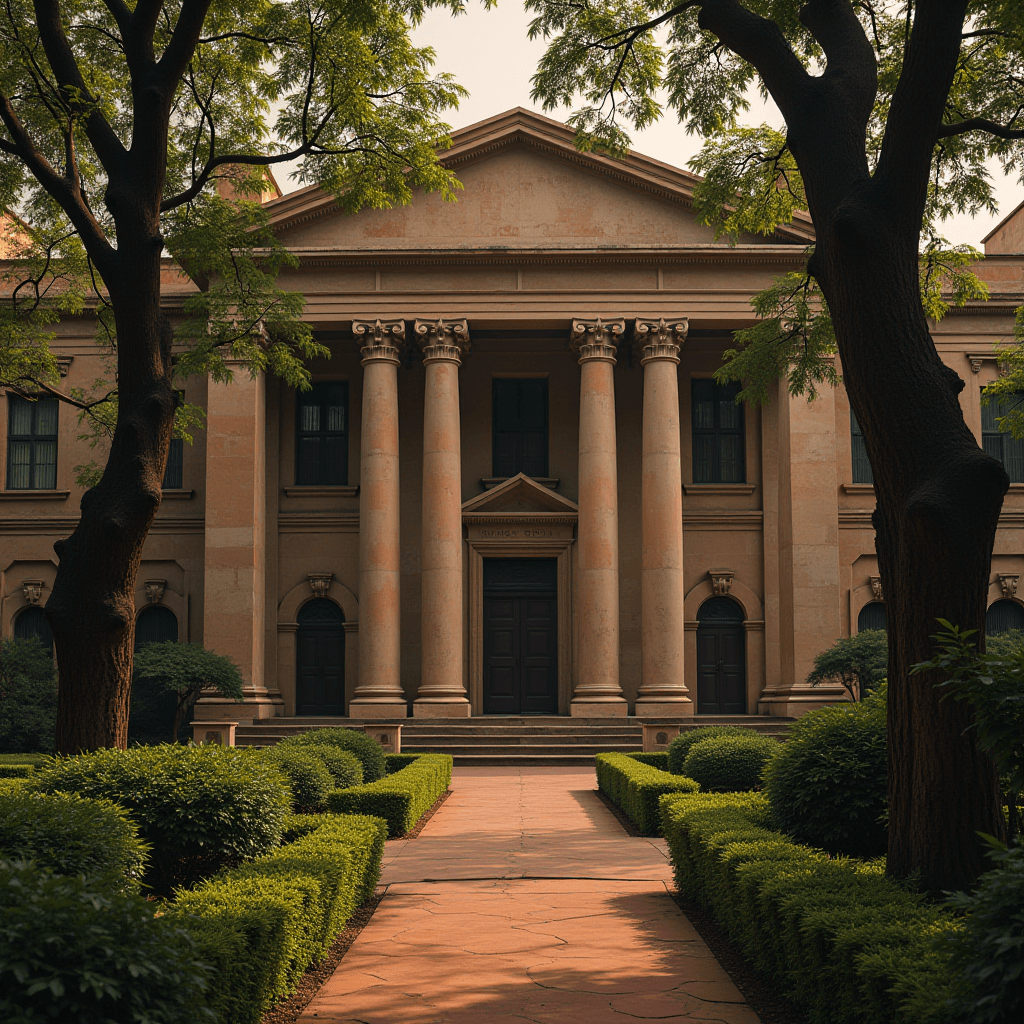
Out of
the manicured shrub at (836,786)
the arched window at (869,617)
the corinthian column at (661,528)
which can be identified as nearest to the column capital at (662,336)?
the corinthian column at (661,528)

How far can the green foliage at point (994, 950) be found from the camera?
12.5 ft

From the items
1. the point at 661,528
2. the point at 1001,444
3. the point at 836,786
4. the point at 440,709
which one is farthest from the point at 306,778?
the point at 1001,444

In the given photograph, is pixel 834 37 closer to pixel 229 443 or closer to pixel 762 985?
pixel 762 985

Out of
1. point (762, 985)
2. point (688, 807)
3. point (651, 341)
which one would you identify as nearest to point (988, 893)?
point (762, 985)

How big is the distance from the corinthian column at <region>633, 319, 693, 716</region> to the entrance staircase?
1194 mm

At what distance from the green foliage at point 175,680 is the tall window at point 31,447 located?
25.6 ft

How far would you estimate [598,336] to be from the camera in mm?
28609

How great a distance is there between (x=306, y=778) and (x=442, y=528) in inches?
594

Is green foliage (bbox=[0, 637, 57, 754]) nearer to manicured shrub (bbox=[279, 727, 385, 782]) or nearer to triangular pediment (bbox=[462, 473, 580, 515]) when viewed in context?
manicured shrub (bbox=[279, 727, 385, 782])

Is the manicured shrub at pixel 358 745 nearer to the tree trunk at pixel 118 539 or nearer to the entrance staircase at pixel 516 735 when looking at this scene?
the tree trunk at pixel 118 539

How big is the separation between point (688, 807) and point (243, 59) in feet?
35.0

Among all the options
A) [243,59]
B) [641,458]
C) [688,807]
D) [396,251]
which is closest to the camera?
[688,807]

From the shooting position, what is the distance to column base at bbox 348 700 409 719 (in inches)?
1073

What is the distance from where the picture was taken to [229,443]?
94.1ft
